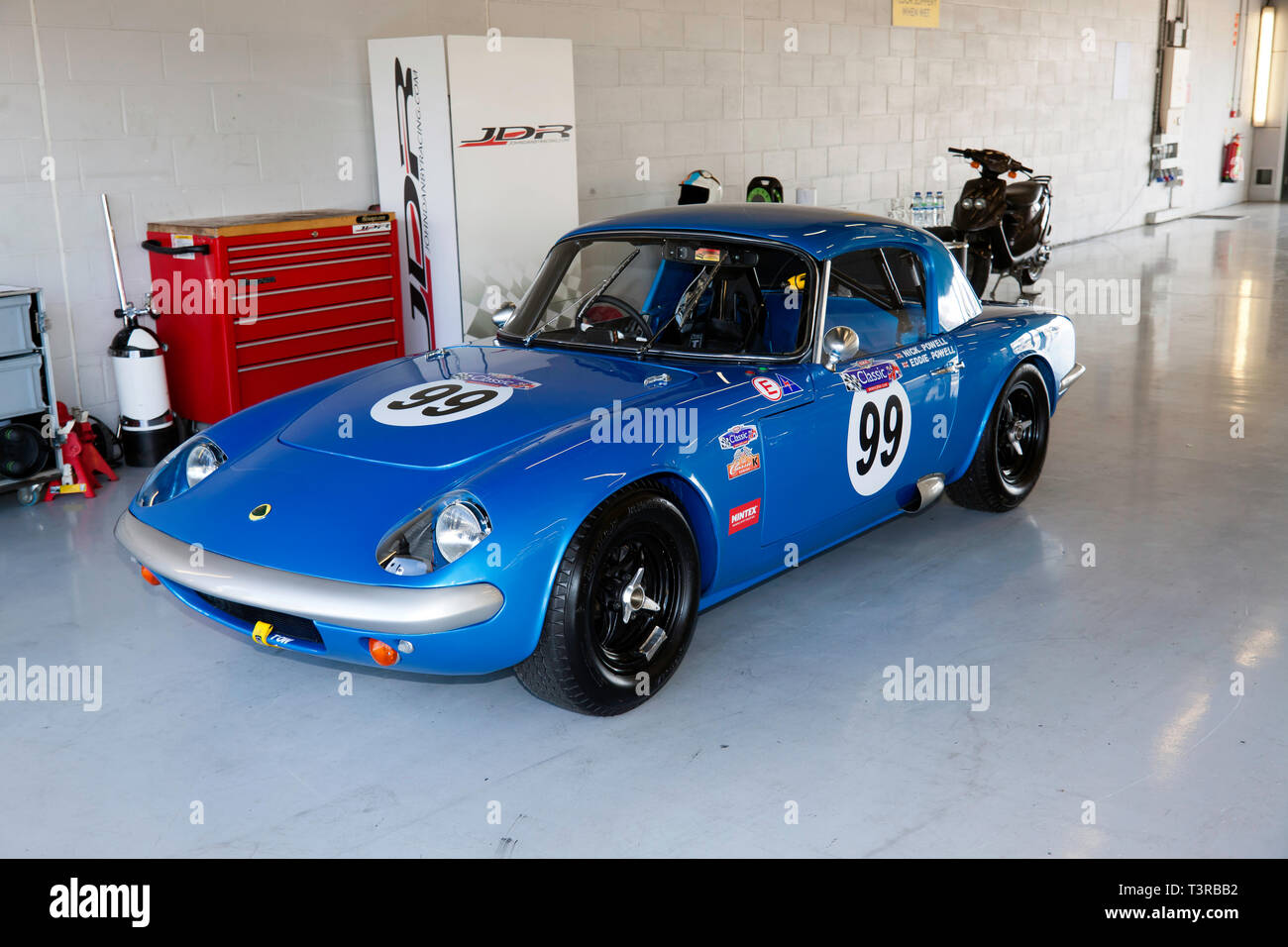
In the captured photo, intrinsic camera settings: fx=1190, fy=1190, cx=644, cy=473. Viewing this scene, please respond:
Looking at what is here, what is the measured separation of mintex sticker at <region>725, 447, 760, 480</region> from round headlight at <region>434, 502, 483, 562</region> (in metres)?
0.82

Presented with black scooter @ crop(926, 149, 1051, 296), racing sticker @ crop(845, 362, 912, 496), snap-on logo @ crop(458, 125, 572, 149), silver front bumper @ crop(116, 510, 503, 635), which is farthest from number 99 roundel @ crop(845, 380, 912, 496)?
black scooter @ crop(926, 149, 1051, 296)

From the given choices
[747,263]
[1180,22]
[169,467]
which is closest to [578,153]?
[747,263]

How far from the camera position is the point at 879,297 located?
428 cm

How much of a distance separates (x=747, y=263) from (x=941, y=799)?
1.82m

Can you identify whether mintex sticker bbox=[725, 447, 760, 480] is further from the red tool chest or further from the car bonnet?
the red tool chest

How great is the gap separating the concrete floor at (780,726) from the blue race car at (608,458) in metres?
0.25

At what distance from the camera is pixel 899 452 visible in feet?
13.1

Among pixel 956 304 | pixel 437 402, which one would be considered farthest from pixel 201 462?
pixel 956 304

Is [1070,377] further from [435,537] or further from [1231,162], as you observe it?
[1231,162]

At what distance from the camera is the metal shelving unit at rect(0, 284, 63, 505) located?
16.4 feet

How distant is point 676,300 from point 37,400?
2977 mm

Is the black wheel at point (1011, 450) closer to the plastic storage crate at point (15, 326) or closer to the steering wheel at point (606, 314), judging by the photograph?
the steering wheel at point (606, 314)
